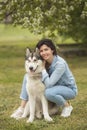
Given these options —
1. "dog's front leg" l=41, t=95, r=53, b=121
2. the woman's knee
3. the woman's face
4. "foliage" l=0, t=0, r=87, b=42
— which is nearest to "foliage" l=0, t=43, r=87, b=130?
"dog's front leg" l=41, t=95, r=53, b=121

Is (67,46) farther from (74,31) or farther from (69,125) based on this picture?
(69,125)

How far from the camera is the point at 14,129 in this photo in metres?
8.32

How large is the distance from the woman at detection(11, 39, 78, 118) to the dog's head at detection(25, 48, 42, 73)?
0.64ft

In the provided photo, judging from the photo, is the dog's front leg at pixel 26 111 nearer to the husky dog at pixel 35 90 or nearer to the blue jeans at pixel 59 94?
the husky dog at pixel 35 90

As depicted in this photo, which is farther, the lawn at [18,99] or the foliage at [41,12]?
the foliage at [41,12]

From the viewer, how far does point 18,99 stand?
1202cm

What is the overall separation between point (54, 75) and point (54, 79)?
76mm

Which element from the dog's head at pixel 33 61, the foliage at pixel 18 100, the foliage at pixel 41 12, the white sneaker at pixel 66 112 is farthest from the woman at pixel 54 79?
the foliage at pixel 41 12

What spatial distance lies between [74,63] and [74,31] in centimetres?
202

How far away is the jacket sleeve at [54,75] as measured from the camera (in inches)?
348

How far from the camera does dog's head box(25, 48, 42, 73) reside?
8.58 metres

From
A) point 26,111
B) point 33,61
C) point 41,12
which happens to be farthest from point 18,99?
point 41,12

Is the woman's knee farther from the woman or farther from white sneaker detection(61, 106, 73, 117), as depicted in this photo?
white sneaker detection(61, 106, 73, 117)

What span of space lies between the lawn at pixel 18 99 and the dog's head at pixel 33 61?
979mm
